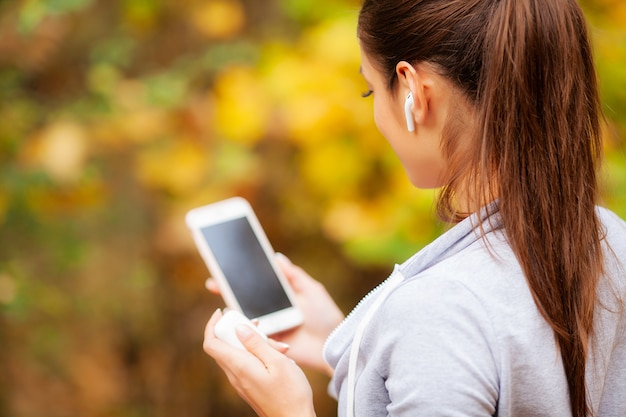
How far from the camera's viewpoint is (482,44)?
35.4 inches

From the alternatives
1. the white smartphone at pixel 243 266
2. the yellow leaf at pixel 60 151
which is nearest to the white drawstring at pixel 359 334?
the white smartphone at pixel 243 266

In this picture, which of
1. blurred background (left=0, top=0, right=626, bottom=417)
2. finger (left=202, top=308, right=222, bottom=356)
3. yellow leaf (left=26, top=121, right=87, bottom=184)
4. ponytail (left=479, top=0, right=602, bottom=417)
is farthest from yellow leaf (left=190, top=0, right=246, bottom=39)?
ponytail (left=479, top=0, right=602, bottom=417)

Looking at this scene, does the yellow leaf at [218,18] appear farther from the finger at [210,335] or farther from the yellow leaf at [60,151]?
the finger at [210,335]

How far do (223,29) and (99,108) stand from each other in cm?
69

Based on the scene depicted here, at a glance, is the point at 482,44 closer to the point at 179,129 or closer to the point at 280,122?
the point at 280,122

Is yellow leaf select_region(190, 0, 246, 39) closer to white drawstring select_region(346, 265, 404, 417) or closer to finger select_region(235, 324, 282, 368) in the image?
finger select_region(235, 324, 282, 368)

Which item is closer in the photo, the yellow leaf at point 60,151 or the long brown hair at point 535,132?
the long brown hair at point 535,132

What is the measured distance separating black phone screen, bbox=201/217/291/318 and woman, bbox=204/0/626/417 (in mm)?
422

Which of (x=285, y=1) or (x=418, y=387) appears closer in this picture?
(x=418, y=387)

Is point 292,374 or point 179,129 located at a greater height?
point 179,129

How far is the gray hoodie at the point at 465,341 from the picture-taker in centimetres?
82

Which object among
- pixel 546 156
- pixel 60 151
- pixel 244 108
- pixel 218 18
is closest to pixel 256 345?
pixel 546 156

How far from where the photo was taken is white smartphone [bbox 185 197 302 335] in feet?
4.61

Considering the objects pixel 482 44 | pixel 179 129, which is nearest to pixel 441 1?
pixel 482 44
